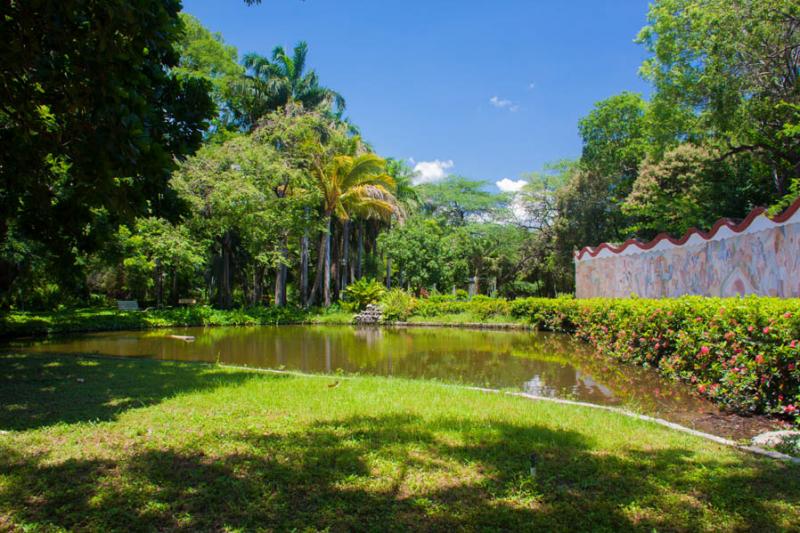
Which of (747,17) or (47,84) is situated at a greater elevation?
(747,17)

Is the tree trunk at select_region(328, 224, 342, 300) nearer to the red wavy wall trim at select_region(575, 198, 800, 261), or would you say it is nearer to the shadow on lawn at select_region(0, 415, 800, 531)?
the red wavy wall trim at select_region(575, 198, 800, 261)

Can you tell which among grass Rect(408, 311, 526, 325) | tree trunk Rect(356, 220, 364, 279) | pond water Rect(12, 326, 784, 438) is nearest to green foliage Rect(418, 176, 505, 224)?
tree trunk Rect(356, 220, 364, 279)

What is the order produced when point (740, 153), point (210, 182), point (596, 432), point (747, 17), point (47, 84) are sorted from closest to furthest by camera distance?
point (47, 84) < point (596, 432) < point (747, 17) < point (740, 153) < point (210, 182)

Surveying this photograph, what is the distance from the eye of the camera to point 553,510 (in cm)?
291

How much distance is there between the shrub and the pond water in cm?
450

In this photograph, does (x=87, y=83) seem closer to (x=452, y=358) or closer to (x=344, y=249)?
(x=452, y=358)

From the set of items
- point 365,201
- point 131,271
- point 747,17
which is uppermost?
point 747,17

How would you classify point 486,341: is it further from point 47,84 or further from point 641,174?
point 47,84

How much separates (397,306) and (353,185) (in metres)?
7.09

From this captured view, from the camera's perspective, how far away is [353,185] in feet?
86.0

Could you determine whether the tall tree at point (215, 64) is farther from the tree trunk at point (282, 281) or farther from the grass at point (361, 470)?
the grass at point (361, 470)

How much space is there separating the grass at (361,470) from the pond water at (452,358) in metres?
2.05

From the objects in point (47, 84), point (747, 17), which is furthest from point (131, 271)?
point (747, 17)

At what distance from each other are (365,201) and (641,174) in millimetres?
13564
